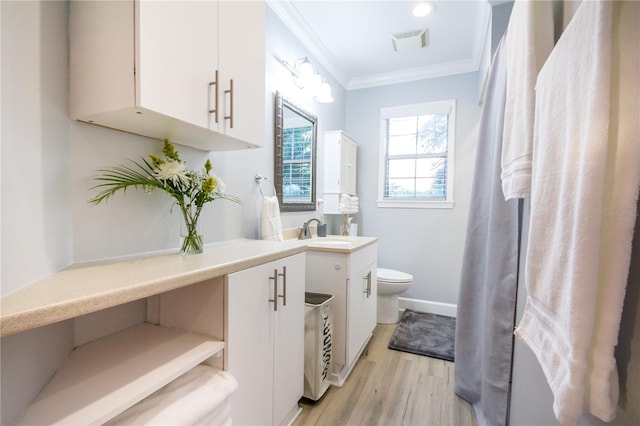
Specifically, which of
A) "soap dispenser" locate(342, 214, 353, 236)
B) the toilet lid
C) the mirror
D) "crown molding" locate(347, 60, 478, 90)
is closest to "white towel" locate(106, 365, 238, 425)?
the mirror

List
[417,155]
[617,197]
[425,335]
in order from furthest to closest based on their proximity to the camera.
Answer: [417,155]
[425,335]
[617,197]

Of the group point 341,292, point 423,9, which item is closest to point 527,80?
point 341,292

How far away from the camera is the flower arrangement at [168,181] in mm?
1041

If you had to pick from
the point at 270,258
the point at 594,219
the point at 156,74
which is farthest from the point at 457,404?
the point at 156,74

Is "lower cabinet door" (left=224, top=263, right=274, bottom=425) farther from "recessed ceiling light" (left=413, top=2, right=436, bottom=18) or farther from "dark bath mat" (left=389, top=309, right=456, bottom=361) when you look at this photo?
"recessed ceiling light" (left=413, top=2, right=436, bottom=18)

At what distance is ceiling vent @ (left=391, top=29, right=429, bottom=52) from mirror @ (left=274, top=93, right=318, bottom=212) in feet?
3.14

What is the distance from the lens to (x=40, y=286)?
26.7 inches

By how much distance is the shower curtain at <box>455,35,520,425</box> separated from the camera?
4.30 ft

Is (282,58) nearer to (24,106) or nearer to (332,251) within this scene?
(332,251)

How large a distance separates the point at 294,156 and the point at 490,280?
1579mm

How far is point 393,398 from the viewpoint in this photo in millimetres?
1740

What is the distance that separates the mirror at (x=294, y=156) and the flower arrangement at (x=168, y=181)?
0.91 m

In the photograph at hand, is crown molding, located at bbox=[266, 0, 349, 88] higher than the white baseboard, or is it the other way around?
crown molding, located at bbox=[266, 0, 349, 88]

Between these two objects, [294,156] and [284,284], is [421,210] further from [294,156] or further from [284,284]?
[284,284]
